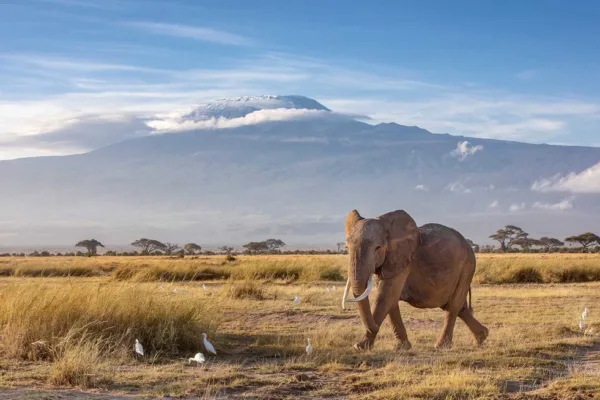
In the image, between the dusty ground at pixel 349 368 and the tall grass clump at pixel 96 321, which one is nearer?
the dusty ground at pixel 349 368

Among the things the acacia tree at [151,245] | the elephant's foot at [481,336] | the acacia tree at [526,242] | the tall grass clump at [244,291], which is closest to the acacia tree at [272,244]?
the acacia tree at [151,245]

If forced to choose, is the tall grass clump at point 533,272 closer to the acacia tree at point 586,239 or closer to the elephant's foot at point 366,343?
the elephant's foot at point 366,343

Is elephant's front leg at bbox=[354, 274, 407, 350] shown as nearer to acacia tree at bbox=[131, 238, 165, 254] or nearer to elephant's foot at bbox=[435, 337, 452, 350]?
elephant's foot at bbox=[435, 337, 452, 350]

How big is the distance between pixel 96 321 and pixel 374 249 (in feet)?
14.4

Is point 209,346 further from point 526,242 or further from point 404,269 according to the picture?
point 526,242

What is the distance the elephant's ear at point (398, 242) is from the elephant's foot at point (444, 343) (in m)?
1.42

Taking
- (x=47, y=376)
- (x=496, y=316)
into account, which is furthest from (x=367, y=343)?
(x=496, y=316)

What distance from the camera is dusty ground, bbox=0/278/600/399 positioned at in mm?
9789

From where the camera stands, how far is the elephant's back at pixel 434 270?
44.1 ft

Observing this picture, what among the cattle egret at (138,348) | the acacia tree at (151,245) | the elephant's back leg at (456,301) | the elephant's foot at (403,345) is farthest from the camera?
the acacia tree at (151,245)

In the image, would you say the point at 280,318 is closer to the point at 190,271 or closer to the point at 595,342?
the point at 595,342

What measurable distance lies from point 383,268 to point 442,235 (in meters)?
1.50

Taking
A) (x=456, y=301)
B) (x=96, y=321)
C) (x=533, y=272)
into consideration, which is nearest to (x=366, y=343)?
(x=456, y=301)

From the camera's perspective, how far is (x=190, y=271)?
3334cm
